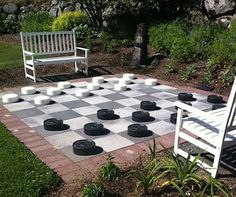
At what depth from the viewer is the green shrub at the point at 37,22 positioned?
1420 centimetres

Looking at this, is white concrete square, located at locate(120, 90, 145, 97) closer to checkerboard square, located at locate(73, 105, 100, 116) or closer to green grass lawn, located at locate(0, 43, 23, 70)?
checkerboard square, located at locate(73, 105, 100, 116)

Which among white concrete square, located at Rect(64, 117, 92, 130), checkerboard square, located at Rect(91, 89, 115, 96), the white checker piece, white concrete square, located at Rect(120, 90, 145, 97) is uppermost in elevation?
white concrete square, located at Rect(64, 117, 92, 130)

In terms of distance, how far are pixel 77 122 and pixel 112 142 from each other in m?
1.10

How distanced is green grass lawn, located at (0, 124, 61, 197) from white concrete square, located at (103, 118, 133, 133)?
5.00ft

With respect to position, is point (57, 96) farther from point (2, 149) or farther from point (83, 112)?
point (2, 149)

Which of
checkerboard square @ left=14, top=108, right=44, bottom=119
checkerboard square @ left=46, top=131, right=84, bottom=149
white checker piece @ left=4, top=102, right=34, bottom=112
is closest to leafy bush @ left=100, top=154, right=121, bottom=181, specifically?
checkerboard square @ left=46, top=131, right=84, bottom=149

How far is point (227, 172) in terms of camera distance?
4156mm

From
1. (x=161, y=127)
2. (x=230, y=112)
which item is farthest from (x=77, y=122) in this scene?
(x=230, y=112)

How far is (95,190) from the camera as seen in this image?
3518mm

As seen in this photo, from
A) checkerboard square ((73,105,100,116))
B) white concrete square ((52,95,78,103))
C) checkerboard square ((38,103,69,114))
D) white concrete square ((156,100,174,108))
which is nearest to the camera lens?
checkerboard square ((73,105,100,116))

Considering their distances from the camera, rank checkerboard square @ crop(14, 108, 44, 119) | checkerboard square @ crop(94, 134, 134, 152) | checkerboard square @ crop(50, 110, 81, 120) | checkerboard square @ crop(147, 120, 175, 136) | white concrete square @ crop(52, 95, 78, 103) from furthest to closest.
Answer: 1. white concrete square @ crop(52, 95, 78, 103)
2. checkerboard square @ crop(14, 108, 44, 119)
3. checkerboard square @ crop(50, 110, 81, 120)
4. checkerboard square @ crop(147, 120, 175, 136)
5. checkerboard square @ crop(94, 134, 134, 152)

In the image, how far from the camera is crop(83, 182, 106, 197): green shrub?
3467 mm

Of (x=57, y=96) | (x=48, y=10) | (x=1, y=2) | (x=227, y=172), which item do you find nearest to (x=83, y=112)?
(x=57, y=96)

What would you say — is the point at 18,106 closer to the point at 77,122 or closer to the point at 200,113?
the point at 77,122
